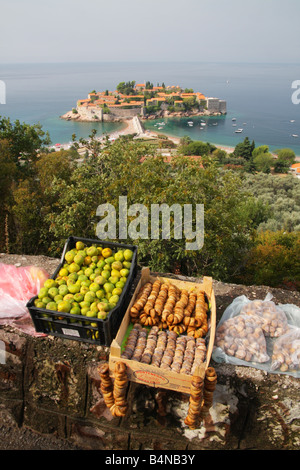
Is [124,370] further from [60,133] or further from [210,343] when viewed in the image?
[60,133]

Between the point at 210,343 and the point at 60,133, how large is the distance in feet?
287

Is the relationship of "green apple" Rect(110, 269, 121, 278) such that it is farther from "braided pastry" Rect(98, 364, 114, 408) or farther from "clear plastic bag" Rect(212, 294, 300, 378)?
→ "clear plastic bag" Rect(212, 294, 300, 378)

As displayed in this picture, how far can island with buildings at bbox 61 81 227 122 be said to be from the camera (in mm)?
95938

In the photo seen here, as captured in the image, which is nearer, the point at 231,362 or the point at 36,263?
the point at 231,362

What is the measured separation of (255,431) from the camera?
3.79m

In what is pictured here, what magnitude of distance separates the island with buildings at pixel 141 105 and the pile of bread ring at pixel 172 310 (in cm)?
9790

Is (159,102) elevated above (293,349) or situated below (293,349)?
above

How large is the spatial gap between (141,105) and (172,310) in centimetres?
10663

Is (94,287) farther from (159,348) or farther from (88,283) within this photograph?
(159,348)

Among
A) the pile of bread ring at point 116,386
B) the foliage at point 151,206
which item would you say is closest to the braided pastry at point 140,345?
the pile of bread ring at point 116,386

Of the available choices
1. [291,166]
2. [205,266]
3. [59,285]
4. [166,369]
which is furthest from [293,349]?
[291,166]

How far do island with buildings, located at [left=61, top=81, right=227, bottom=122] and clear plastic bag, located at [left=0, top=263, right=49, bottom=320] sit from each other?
97.1 m

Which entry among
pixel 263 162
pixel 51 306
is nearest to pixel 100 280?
pixel 51 306
